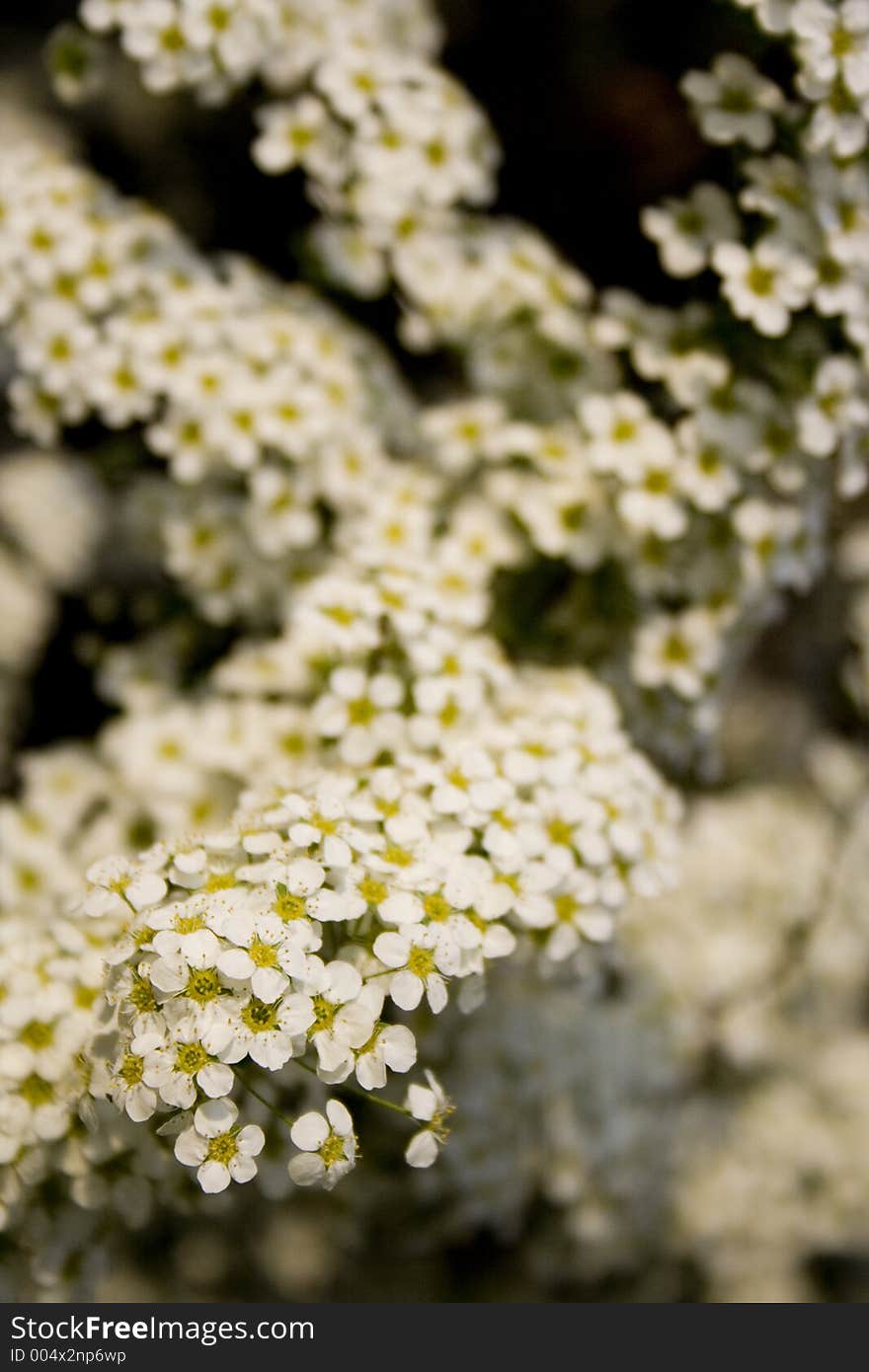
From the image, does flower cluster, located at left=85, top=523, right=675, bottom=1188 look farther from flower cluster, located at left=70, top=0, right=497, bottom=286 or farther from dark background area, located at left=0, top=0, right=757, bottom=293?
dark background area, located at left=0, top=0, right=757, bottom=293

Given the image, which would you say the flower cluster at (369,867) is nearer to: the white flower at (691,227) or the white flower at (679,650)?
the white flower at (679,650)

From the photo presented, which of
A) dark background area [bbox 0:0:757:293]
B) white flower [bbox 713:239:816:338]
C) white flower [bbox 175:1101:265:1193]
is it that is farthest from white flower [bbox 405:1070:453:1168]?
dark background area [bbox 0:0:757:293]

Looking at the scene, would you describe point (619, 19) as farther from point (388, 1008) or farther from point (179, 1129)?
point (179, 1129)

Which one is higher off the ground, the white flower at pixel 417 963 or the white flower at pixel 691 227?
the white flower at pixel 691 227

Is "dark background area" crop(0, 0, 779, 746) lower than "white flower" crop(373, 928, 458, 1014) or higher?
higher

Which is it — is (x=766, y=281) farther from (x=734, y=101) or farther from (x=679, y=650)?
(x=679, y=650)

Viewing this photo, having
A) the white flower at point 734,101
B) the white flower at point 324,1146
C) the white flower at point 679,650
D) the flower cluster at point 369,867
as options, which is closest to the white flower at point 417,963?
the flower cluster at point 369,867

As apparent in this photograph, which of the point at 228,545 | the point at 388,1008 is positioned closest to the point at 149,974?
the point at 388,1008
